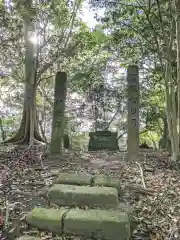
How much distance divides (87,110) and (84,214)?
8.35 m

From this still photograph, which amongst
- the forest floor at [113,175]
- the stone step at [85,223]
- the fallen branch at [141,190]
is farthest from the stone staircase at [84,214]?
the fallen branch at [141,190]

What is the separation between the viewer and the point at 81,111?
11172 millimetres

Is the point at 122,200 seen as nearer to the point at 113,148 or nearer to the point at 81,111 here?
the point at 113,148

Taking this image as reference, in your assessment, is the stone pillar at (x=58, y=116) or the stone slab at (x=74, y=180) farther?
the stone pillar at (x=58, y=116)

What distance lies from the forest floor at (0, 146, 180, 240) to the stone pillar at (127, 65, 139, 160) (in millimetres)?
347

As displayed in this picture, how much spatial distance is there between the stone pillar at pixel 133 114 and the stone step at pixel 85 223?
2.66 metres

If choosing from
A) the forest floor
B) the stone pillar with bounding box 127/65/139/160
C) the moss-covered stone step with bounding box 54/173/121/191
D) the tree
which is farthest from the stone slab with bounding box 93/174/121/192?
the tree

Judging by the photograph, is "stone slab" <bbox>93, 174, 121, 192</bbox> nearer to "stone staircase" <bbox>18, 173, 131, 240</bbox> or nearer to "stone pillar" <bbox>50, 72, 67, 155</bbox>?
"stone staircase" <bbox>18, 173, 131, 240</bbox>

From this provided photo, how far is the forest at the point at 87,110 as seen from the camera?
10.4ft

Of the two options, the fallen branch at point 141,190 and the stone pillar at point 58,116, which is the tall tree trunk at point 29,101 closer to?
the stone pillar at point 58,116

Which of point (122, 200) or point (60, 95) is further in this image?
point (60, 95)

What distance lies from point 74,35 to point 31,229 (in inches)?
270

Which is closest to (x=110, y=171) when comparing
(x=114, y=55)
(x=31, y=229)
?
(x=31, y=229)

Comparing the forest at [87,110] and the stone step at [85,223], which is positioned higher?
the forest at [87,110]
